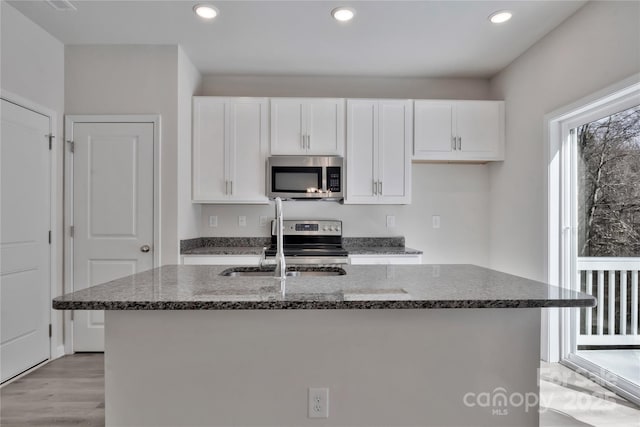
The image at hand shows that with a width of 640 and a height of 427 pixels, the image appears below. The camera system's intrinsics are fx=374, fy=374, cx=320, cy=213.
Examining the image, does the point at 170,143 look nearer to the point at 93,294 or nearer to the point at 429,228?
the point at 93,294

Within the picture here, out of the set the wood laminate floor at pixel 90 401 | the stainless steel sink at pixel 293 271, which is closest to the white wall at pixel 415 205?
the wood laminate floor at pixel 90 401

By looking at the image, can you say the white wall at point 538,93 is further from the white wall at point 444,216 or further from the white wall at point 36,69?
the white wall at point 36,69

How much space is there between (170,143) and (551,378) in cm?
342

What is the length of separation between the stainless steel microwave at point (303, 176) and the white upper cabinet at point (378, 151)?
179mm

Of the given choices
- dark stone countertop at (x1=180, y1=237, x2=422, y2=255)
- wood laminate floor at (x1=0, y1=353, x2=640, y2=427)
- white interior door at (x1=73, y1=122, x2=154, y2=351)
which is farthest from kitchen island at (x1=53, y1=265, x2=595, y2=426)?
dark stone countertop at (x1=180, y1=237, x2=422, y2=255)

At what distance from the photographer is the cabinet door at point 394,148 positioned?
3.54 m

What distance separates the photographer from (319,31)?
114 inches

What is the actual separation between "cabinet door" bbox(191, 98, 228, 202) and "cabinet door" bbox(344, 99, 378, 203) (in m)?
1.16

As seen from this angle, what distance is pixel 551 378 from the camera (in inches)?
104

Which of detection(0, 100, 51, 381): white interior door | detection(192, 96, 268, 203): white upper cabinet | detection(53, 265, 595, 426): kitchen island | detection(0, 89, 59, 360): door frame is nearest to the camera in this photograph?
detection(53, 265, 595, 426): kitchen island

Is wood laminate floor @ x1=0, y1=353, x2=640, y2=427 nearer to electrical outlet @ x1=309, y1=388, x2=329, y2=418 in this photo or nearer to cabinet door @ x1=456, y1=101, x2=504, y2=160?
electrical outlet @ x1=309, y1=388, x2=329, y2=418

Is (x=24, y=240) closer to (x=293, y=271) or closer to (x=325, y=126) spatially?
(x=293, y=271)

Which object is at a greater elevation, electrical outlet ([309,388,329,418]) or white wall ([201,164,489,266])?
white wall ([201,164,489,266])

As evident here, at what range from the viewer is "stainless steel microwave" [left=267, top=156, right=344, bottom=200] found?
343cm
